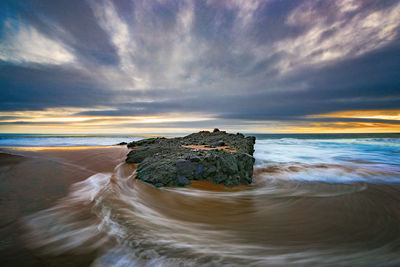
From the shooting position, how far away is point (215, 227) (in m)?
2.67

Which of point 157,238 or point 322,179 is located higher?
point 157,238

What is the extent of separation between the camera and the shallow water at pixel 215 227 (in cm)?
193

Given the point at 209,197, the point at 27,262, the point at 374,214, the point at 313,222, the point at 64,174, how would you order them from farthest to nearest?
the point at 64,174 → the point at 209,197 → the point at 374,214 → the point at 313,222 → the point at 27,262

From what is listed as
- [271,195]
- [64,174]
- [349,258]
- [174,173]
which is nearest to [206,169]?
[174,173]

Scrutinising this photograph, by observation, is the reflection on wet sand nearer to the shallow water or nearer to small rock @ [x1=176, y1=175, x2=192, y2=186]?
the shallow water

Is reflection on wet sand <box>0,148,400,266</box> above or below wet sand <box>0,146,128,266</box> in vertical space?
below

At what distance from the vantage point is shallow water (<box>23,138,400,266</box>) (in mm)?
1929

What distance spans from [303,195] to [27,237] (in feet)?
17.7

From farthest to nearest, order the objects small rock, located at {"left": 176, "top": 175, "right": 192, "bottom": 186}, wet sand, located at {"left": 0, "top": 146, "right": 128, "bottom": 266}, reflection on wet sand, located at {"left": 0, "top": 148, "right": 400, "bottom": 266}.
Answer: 1. small rock, located at {"left": 176, "top": 175, "right": 192, "bottom": 186}
2. reflection on wet sand, located at {"left": 0, "top": 148, "right": 400, "bottom": 266}
3. wet sand, located at {"left": 0, "top": 146, "right": 128, "bottom": 266}

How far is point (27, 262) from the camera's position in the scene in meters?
1.68

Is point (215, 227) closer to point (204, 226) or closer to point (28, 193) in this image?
point (204, 226)

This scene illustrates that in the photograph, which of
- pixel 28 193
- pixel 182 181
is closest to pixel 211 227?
pixel 182 181

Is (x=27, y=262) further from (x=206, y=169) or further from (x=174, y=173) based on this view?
(x=206, y=169)

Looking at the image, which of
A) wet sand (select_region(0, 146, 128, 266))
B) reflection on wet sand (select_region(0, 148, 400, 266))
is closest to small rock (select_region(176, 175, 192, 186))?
reflection on wet sand (select_region(0, 148, 400, 266))
